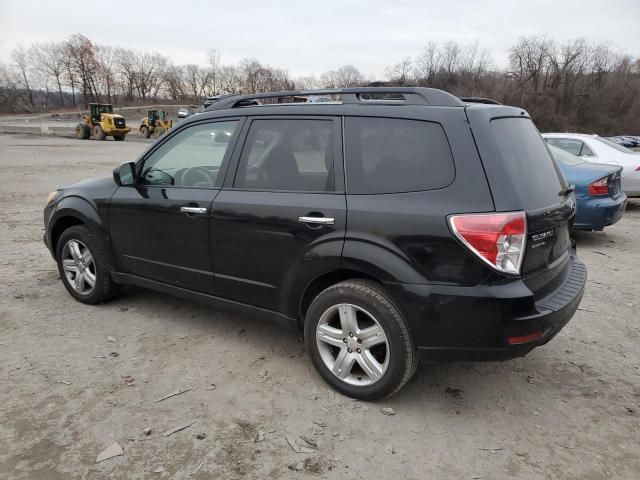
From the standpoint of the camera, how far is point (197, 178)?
3.67 metres

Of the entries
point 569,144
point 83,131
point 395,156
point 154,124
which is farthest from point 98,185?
point 154,124

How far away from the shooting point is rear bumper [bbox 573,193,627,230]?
21.4ft

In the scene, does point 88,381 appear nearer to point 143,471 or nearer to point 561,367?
point 143,471

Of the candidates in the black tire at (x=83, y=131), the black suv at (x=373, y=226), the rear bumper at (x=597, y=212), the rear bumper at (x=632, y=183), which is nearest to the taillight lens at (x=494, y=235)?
the black suv at (x=373, y=226)

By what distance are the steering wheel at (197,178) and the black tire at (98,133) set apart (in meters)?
32.7

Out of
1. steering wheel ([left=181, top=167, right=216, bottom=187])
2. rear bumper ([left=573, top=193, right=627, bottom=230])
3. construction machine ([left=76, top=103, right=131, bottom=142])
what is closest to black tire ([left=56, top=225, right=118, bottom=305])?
steering wheel ([left=181, top=167, right=216, bottom=187])

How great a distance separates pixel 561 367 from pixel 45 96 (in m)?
99.5

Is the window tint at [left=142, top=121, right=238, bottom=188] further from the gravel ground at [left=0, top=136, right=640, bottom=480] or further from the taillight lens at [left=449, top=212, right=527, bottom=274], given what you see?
the taillight lens at [left=449, top=212, right=527, bottom=274]

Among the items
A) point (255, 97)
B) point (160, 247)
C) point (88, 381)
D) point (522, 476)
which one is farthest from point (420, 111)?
point (88, 381)

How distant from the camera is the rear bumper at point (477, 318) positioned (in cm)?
249

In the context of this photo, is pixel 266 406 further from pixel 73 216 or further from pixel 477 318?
pixel 73 216

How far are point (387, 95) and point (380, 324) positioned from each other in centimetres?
153

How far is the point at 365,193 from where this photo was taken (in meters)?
2.83

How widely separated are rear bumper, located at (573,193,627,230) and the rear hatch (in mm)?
3988
